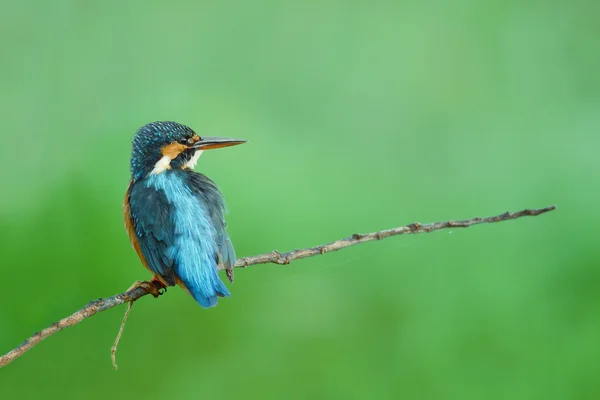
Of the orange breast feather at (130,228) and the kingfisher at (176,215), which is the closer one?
the kingfisher at (176,215)

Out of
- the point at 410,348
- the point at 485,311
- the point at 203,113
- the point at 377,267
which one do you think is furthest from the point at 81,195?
the point at 485,311

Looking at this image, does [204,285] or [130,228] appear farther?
[130,228]

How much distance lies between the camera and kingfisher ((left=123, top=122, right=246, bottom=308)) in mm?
1158

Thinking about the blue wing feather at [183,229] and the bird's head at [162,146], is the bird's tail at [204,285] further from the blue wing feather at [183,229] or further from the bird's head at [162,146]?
the bird's head at [162,146]

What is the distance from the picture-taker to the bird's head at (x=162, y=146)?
1283 mm

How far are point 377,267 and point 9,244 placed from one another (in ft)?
3.56

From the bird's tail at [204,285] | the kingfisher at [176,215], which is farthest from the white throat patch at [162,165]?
the bird's tail at [204,285]

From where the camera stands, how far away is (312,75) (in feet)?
7.14

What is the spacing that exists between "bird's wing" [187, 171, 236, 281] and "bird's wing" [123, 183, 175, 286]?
0.07 meters

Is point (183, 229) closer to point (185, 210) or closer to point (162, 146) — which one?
point (185, 210)

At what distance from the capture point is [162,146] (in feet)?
4.22

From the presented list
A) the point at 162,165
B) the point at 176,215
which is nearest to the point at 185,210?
the point at 176,215

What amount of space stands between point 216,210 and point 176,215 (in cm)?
9

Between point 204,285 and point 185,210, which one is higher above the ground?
point 185,210
